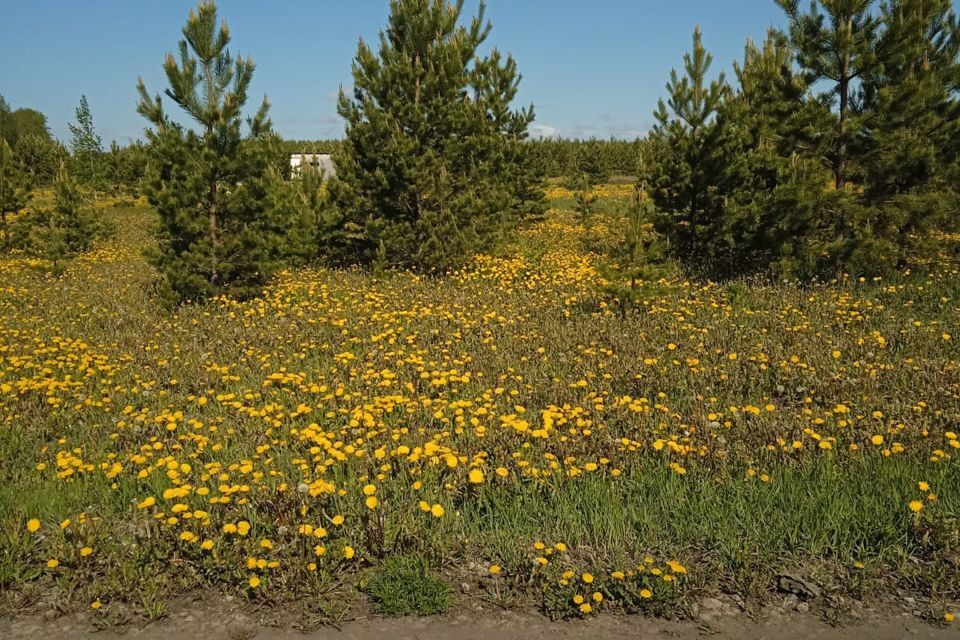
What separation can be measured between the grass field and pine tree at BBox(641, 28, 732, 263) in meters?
5.46

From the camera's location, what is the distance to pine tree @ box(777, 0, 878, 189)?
37.9ft

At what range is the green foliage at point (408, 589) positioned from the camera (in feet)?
11.9

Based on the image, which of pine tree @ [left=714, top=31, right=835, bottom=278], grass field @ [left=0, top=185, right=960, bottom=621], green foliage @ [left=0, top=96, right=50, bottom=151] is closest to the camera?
grass field @ [left=0, top=185, right=960, bottom=621]

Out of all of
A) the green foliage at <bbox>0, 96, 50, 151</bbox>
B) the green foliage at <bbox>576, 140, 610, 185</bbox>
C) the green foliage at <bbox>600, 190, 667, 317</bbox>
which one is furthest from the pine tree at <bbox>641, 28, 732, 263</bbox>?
the green foliage at <bbox>0, 96, 50, 151</bbox>

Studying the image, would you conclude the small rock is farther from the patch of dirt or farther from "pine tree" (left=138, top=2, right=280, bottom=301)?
"pine tree" (left=138, top=2, right=280, bottom=301)

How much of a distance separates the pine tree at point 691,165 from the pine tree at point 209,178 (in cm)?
811

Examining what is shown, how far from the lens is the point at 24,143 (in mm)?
56906

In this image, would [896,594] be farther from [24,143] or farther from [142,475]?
[24,143]

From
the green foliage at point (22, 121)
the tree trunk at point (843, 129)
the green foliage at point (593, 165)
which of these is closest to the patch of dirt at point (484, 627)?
the tree trunk at point (843, 129)

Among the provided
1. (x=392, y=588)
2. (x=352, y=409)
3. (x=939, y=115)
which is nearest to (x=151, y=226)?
(x=352, y=409)

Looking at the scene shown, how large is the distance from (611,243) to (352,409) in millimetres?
14186

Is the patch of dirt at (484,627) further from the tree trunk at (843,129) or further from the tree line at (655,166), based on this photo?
the tree trunk at (843,129)

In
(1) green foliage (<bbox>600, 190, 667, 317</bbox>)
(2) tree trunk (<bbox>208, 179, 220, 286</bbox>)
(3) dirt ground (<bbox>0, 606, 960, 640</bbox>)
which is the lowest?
(3) dirt ground (<bbox>0, 606, 960, 640</bbox>)

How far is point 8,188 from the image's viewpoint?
59.7ft
